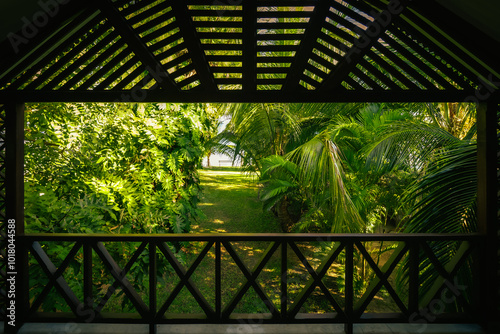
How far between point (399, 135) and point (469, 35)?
1881 mm

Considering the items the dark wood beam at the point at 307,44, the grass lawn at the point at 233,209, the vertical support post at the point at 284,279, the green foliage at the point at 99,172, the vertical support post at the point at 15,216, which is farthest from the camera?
the grass lawn at the point at 233,209

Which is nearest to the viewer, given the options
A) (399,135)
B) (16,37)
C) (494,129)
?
(16,37)

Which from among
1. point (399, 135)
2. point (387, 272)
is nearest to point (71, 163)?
point (387, 272)

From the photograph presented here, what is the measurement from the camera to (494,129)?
2514 mm

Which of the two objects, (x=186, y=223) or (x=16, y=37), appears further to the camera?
(x=186, y=223)

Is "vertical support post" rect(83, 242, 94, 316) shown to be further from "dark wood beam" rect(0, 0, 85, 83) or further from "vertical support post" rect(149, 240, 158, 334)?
"dark wood beam" rect(0, 0, 85, 83)

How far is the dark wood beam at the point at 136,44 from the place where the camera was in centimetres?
204

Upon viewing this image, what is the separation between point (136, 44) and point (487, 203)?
131 inches

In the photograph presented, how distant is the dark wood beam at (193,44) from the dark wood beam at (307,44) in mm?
709

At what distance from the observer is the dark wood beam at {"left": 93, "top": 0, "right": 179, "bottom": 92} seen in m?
Answer: 2.04

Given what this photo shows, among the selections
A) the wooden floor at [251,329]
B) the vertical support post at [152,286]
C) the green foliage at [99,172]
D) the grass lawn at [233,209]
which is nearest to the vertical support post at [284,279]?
the wooden floor at [251,329]

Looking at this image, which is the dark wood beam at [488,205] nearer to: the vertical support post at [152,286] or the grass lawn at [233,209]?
the vertical support post at [152,286]

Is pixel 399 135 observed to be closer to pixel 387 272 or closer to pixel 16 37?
pixel 387 272

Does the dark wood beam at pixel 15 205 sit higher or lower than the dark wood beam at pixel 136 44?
lower
